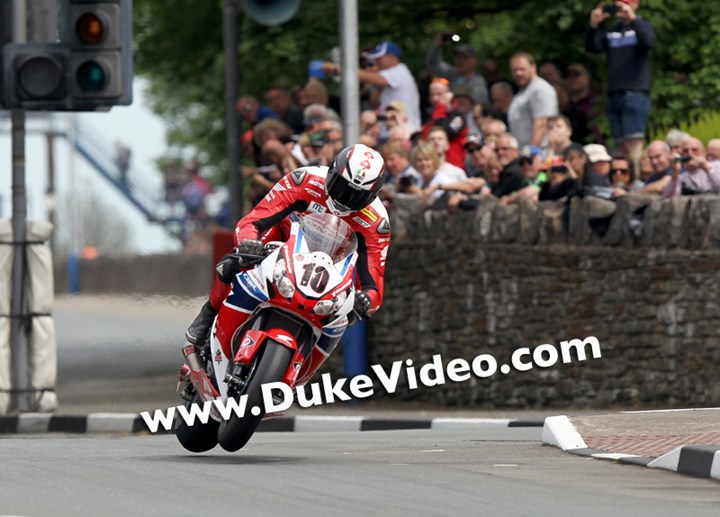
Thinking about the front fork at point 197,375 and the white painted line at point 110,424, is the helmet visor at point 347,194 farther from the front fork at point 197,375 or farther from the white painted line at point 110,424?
the white painted line at point 110,424

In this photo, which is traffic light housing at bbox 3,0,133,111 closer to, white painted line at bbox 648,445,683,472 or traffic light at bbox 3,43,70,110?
traffic light at bbox 3,43,70,110

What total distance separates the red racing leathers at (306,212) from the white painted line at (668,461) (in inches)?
76.2

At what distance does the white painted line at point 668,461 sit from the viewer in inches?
505

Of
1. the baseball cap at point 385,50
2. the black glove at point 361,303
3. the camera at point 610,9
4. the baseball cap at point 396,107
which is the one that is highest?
the camera at point 610,9

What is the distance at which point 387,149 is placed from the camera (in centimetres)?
2153

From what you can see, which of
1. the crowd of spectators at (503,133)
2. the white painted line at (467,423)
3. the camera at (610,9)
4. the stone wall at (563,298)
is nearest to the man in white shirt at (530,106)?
the crowd of spectators at (503,133)

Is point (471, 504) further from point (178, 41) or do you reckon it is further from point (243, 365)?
point (178, 41)

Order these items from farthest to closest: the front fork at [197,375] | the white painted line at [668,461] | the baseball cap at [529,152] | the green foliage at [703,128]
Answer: the green foliage at [703,128] < the baseball cap at [529,152] < the front fork at [197,375] < the white painted line at [668,461]

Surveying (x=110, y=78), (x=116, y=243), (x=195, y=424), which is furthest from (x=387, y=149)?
(x=116, y=243)

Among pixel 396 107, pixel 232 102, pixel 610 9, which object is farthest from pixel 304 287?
pixel 232 102

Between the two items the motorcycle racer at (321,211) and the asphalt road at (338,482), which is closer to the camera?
the asphalt road at (338,482)

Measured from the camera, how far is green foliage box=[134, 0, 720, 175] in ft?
83.1

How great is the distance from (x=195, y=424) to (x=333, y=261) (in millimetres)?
1438

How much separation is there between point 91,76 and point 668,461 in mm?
7050
